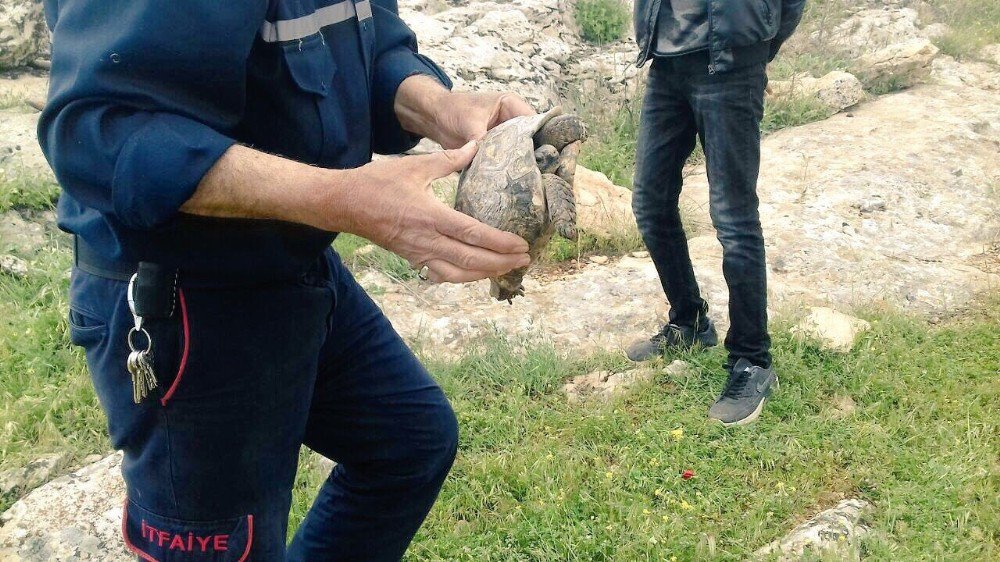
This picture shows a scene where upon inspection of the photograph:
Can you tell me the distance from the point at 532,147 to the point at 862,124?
5.75 meters

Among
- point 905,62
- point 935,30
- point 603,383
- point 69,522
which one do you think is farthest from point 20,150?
point 935,30

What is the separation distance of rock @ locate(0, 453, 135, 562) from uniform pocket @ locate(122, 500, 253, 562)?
1277 millimetres

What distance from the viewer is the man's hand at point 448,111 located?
228cm

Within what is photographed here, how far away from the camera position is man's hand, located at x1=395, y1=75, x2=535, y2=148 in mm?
2283

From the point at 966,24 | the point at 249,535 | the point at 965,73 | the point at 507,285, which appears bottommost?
the point at 965,73

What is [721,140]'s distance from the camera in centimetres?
354

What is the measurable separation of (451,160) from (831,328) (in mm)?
2923

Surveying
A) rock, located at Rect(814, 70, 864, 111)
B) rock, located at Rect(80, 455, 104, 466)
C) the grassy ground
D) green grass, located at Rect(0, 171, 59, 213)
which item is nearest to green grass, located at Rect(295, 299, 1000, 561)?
the grassy ground

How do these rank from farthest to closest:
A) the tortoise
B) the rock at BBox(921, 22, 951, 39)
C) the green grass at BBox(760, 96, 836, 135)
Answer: the rock at BBox(921, 22, 951, 39)
the green grass at BBox(760, 96, 836, 135)
the tortoise

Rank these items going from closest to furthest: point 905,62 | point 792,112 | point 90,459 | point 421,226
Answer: point 421,226
point 90,459
point 792,112
point 905,62

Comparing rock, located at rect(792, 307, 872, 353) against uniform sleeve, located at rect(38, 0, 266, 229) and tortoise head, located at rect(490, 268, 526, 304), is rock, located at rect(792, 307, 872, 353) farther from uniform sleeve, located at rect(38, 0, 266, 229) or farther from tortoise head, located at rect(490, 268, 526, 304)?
uniform sleeve, located at rect(38, 0, 266, 229)

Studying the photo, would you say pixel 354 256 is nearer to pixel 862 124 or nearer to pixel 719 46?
pixel 719 46

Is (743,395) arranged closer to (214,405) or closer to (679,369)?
(679,369)

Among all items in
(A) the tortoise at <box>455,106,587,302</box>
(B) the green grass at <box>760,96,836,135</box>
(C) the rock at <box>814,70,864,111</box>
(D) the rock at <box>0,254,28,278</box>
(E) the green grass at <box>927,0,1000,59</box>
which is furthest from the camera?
(E) the green grass at <box>927,0,1000,59</box>
